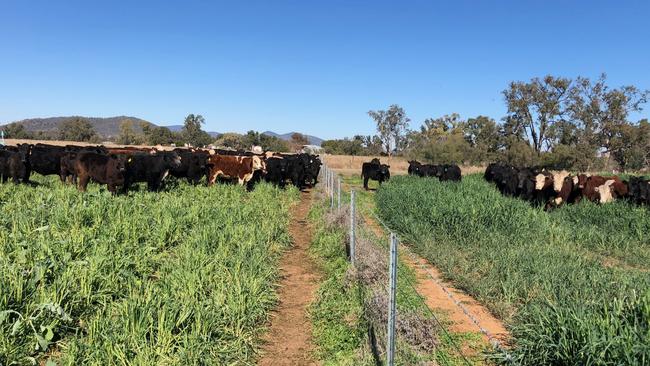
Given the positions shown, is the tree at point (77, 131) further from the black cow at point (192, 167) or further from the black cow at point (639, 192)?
the black cow at point (639, 192)

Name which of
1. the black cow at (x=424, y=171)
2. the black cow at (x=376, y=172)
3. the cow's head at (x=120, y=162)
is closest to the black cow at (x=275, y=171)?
the black cow at (x=376, y=172)

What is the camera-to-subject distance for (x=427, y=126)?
4058 inches

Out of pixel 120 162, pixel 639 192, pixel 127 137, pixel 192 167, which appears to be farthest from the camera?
pixel 127 137

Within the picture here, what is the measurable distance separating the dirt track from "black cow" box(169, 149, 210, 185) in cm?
882

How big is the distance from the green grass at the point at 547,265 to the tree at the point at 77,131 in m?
89.0

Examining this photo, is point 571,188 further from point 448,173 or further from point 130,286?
point 130,286

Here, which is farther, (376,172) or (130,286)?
(376,172)

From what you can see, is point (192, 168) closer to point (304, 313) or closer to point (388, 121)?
point (304, 313)

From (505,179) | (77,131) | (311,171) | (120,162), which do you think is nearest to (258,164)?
(311,171)

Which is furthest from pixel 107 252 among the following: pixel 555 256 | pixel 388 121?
pixel 388 121

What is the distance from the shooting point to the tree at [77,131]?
289ft

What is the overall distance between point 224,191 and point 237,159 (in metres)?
3.17

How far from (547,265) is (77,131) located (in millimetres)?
96846

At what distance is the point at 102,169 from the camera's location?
13.4 metres
